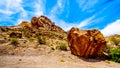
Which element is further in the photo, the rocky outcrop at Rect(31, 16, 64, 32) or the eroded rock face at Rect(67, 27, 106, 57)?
the rocky outcrop at Rect(31, 16, 64, 32)

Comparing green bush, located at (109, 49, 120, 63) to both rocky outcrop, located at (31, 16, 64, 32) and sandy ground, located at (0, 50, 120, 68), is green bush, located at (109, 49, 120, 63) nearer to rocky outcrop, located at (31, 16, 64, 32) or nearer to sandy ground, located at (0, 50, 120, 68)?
sandy ground, located at (0, 50, 120, 68)

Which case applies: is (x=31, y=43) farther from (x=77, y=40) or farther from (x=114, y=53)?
(x=114, y=53)

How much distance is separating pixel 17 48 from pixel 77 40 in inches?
309

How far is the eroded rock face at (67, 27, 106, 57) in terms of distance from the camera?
29.9 m

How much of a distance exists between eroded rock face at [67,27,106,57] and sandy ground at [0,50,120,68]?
47.1 inches

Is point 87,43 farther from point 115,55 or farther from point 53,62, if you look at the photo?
point 53,62

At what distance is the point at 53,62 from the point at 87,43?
5881mm

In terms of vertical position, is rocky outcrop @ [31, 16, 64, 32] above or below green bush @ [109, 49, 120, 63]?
above

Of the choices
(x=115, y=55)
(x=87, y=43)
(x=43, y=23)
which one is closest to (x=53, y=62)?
(x=87, y=43)

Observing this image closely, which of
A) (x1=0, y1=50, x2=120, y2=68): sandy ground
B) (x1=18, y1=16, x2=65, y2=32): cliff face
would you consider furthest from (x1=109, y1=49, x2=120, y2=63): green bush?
(x1=18, y1=16, x2=65, y2=32): cliff face

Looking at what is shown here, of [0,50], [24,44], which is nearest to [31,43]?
[24,44]

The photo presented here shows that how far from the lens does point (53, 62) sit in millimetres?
25797

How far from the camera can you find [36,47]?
32.9 metres

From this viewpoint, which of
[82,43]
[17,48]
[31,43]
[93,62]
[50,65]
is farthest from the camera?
[31,43]
